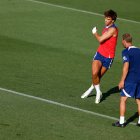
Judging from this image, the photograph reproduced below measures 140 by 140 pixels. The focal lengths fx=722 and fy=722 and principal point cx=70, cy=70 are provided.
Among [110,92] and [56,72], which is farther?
[56,72]

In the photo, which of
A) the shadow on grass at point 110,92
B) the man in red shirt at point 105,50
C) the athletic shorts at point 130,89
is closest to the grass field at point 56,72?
the shadow on grass at point 110,92

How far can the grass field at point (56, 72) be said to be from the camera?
13031 mm

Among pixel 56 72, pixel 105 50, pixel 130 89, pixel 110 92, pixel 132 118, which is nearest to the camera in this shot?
pixel 130 89

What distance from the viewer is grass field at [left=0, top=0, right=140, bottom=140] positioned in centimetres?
1303

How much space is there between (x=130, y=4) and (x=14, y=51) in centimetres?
1028

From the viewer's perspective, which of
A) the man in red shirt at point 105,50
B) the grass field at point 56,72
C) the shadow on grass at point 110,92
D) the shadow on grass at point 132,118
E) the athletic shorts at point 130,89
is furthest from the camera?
the shadow on grass at point 110,92

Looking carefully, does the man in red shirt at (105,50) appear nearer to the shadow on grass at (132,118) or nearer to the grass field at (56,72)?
the grass field at (56,72)

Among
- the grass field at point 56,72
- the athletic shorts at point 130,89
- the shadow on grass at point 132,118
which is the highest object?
the athletic shorts at point 130,89

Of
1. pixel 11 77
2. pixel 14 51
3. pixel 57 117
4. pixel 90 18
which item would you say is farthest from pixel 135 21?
pixel 57 117

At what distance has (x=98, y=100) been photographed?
15.0 metres

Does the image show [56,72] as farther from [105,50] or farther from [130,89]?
[130,89]

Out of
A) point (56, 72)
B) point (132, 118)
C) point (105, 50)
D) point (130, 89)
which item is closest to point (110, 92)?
point (105, 50)

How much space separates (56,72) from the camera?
17.8 m

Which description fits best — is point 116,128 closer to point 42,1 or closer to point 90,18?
point 90,18
